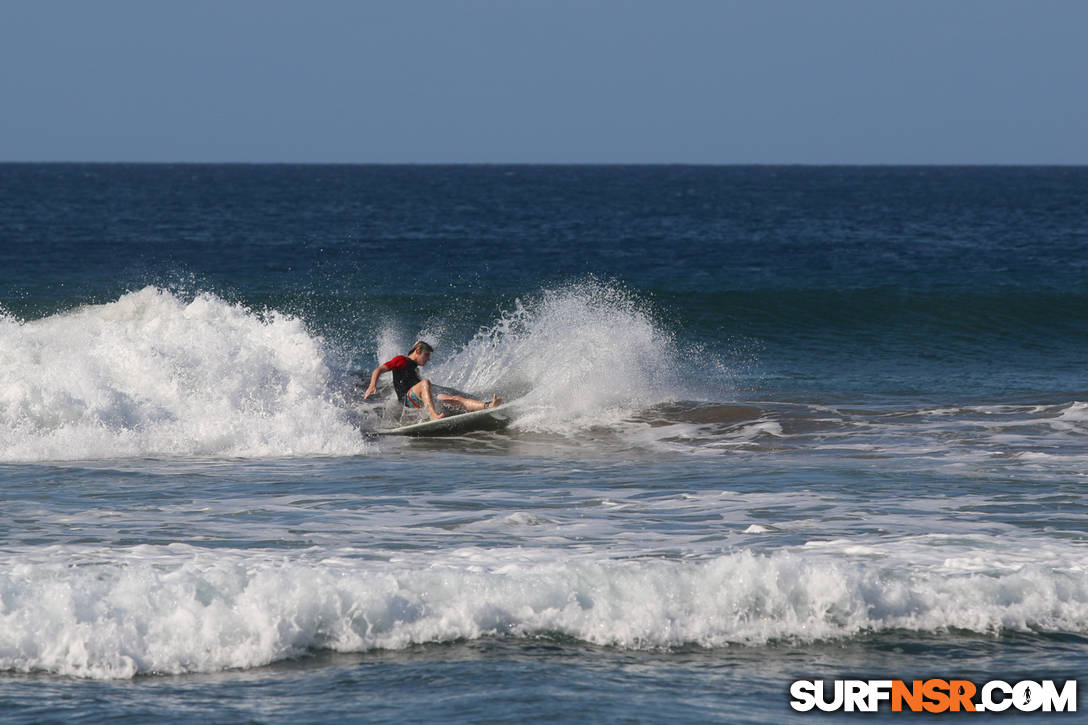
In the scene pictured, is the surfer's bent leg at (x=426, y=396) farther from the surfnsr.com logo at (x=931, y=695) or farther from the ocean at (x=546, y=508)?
the surfnsr.com logo at (x=931, y=695)

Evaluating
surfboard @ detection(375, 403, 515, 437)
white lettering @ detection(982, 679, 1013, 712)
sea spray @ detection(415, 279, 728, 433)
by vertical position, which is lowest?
white lettering @ detection(982, 679, 1013, 712)

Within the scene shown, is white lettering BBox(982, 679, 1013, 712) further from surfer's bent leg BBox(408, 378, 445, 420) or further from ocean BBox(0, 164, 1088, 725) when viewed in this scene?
surfer's bent leg BBox(408, 378, 445, 420)

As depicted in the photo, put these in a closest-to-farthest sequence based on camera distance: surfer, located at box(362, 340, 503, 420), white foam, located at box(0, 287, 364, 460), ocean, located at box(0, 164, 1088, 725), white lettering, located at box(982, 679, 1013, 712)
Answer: white lettering, located at box(982, 679, 1013, 712) < ocean, located at box(0, 164, 1088, 725) < white foam, located at box(0, 287, 364, 460) < surfer, located at box(362, 340, 503, 420)

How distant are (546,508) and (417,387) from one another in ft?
17.8

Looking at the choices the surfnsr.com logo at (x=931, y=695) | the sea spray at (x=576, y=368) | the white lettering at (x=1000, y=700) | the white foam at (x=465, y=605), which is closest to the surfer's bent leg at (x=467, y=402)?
the sea spray at (x=576, y=368)

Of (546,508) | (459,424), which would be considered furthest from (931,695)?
(459,424)

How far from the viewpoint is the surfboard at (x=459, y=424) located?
14781 millimetres

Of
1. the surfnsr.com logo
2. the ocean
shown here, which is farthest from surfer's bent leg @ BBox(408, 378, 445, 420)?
the surfnsr.com logo

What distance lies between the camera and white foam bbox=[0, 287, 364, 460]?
13.6 metres

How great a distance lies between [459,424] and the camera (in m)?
14.9

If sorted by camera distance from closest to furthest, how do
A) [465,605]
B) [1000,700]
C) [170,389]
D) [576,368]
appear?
[1000,700] < [465,605] < [170,389] < [576,368]

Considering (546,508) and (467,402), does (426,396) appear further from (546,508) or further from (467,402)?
(546,508)

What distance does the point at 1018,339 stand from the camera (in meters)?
25.2

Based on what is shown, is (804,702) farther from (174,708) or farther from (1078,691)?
(174,708)
